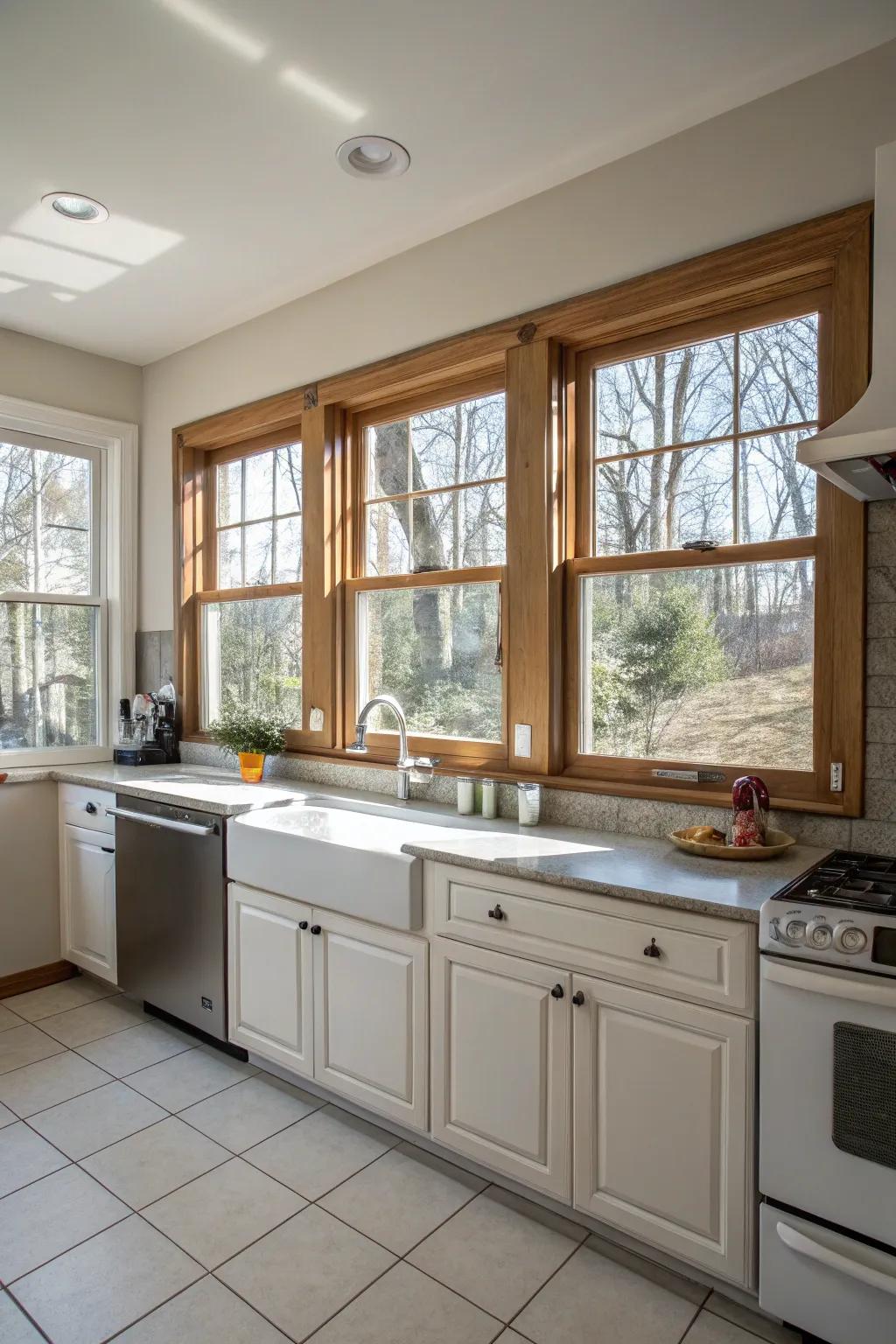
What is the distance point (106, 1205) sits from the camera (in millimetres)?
2125

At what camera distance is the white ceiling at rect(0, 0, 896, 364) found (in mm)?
1933

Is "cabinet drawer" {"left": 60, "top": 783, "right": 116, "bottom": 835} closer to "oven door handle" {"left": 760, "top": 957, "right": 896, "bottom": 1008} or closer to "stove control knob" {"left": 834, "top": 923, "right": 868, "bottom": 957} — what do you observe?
"oven door handle" {"left": 760, "top": 957, "right": 896, "bottom": 1008}

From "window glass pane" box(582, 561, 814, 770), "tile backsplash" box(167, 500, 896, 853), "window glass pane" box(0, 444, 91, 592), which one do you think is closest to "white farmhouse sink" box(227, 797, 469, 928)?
"tile backsplash" box(167, 500, 896, 853)

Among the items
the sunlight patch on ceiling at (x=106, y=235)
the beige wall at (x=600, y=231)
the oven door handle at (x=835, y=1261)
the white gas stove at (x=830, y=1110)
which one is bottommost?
the oven door handle at (x=835, y=1261)

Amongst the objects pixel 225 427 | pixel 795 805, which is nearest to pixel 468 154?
pixel 225 427

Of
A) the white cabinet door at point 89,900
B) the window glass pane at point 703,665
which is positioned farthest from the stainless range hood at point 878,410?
the white cabinet door at point 89,900

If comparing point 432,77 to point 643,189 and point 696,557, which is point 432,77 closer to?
point 643,189

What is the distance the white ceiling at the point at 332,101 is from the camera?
1933 mm

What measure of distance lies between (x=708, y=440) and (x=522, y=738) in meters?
1.05

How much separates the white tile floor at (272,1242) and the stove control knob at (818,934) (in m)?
0.86

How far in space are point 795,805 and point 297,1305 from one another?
1.62 meters

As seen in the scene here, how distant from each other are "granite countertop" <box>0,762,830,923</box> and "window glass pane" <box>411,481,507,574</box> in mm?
882

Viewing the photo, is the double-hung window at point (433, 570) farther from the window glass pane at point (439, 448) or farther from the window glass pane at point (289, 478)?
the window glass pane at point (289, 478)

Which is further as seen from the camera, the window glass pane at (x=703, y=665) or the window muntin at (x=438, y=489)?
the window muntin at (x=438, y=489)
